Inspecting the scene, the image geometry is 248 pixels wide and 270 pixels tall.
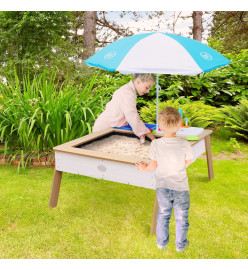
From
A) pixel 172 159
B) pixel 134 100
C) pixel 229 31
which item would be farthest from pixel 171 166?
pixel 229 31

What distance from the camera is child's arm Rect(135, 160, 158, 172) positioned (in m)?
2.26

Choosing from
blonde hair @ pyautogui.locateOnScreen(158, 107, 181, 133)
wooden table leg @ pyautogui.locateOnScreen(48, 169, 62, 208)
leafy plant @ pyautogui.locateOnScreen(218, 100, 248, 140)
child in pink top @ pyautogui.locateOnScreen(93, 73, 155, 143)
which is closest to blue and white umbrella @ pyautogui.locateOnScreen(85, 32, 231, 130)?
child in pink top @ pyautogui.locateOnScreen(93, 73, 155, 143)

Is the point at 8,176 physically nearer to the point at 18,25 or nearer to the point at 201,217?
the point at 201,217

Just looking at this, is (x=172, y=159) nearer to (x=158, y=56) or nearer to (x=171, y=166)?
(x=171, y=166)

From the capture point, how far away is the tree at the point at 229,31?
47.9 ft

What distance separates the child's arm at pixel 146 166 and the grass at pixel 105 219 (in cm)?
74

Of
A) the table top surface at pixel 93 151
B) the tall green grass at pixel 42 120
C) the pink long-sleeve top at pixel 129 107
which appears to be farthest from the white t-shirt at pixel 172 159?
the tall green grass at pixel 42 120

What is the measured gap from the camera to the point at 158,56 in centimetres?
281

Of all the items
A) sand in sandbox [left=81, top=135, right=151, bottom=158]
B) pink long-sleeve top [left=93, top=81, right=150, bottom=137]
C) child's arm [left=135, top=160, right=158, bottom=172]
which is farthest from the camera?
pink long-sleeve top [left=93, top=81, right=150, bottom=137]

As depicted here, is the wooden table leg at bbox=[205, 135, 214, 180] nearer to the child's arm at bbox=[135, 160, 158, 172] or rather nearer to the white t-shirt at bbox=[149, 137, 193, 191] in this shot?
the child's arm at bbox=[135, 160, 158, 172]

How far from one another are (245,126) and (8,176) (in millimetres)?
4431

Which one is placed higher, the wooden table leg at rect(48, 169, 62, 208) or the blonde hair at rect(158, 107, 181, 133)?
the blonde hair at rect(158, 107, 181, 133)

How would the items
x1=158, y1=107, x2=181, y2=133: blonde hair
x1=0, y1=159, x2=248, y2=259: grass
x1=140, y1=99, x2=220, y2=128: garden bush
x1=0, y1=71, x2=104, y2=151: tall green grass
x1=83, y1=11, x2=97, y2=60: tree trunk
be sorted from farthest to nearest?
x1=83, y1=11, x2=97, y2=60: tree trunk → x1=140, y1=99, x2=220, y2=128: garden bush → x1=0, y1=71, x2=104, y2=151: tall green grass → x1=0, y1=159, x2=248, y2=259: grass → x1=158, y1=107, x2=181, y2=133: blonde hair

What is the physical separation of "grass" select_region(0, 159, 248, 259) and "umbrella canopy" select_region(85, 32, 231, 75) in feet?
4.99
